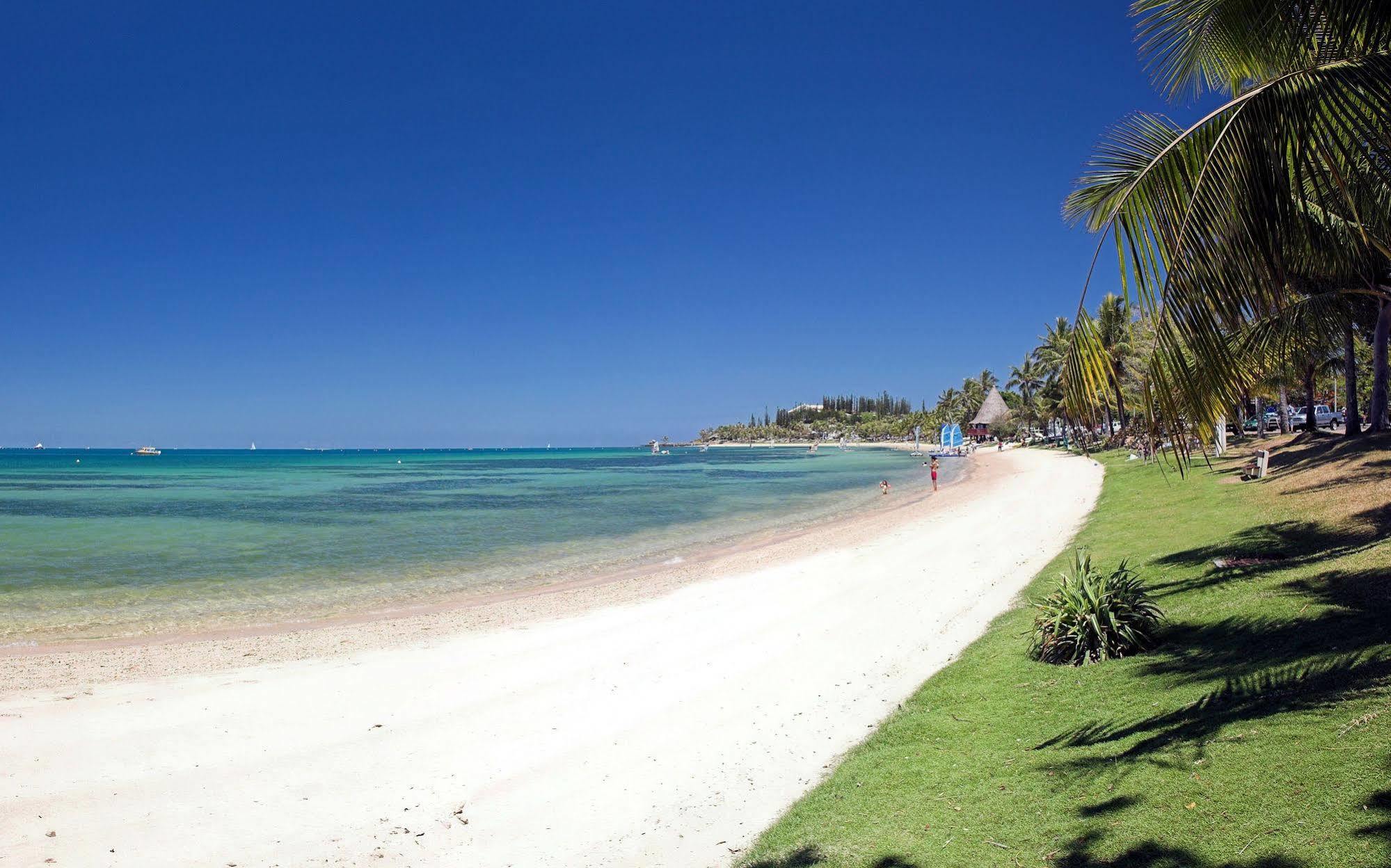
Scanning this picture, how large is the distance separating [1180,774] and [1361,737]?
88 cm

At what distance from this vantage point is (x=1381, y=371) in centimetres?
1819

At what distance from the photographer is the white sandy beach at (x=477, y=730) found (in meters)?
5.60

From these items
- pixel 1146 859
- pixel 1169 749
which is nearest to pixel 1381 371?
pixel 1169 749

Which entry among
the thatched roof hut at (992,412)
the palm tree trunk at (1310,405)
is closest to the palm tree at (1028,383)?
the thatched roof hut at (992,412)

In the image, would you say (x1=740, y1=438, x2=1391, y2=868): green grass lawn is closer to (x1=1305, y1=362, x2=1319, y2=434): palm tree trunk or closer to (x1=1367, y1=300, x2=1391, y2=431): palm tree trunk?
(x1=1367, y1=300, x2=1391, y2=431): palm tree trunk

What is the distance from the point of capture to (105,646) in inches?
496

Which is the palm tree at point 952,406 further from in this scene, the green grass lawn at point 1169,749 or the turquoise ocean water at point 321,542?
the green grass lawn at point 1169,749

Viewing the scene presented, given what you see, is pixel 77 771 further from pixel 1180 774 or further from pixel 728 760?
pixel 1180 774

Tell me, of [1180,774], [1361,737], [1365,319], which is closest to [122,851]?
[1180,774]

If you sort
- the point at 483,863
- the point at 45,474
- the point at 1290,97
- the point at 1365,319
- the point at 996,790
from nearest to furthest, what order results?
the point at 1290,97 → the point at 996,790 → the point at 483,863 → the point at 1365,319 → the point at 45,474

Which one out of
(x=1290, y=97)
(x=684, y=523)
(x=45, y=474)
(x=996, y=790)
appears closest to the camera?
(x=1290, y=97)

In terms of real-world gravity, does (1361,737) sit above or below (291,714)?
above

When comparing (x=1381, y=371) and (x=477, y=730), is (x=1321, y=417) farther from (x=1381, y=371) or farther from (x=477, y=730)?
(x=477, y=730)

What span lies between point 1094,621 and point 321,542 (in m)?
26.1
